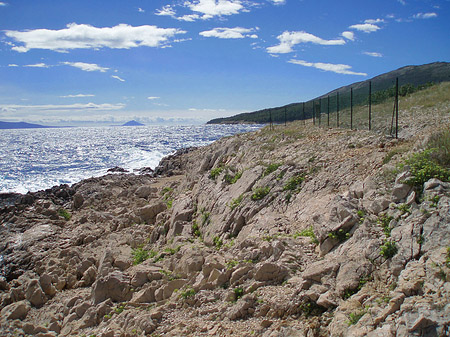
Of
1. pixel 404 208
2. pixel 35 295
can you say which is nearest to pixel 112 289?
pixel 35 295

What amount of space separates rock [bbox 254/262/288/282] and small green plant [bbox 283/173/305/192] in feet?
14.8

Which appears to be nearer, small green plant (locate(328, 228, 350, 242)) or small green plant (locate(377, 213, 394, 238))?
small green plant (locate(377, 213, 394, 238))

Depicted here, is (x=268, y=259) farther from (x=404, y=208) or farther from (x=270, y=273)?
(x=404, y=208)

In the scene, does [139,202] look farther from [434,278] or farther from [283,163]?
[434,278]

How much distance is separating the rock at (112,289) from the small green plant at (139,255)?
6.75ft

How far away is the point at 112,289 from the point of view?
9.01m

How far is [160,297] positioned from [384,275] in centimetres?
519

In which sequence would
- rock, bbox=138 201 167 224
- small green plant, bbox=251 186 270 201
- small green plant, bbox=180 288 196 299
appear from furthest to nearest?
rock, bbox=138 201 167 224
small green plant, bbox=251 186 270 201
small green plant, bbox=180 288 196 299

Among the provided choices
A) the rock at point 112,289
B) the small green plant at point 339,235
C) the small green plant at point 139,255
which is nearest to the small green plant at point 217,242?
the small green plant at point 139,255

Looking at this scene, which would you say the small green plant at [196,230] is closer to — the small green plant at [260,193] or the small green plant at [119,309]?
the small green plant at [260,193]

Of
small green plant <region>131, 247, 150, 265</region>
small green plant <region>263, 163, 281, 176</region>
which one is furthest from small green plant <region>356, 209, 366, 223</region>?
small green plant <region>131, 247, 150, 265</region>

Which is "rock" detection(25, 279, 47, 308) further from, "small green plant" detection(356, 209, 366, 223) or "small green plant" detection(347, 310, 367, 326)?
"small green plant" detection(356, 209, 366, 223)

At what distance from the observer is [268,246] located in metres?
7.85

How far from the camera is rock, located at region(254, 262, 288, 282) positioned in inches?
272
